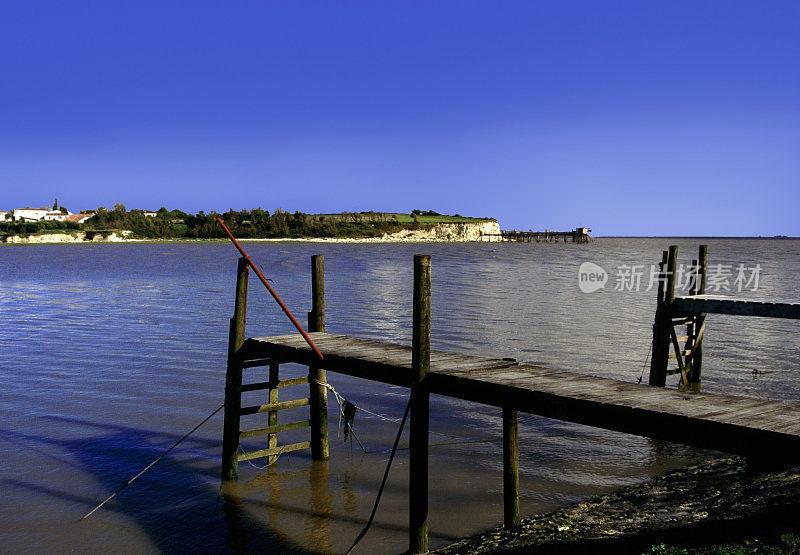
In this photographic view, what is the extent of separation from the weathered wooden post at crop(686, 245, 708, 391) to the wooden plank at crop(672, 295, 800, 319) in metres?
1.04

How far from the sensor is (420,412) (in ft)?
26.6

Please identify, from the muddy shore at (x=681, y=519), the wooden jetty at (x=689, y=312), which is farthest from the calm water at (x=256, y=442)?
the wooden jetty at (x=689, y=312)

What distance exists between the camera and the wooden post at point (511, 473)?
836 cm

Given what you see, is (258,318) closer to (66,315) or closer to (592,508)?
(66,315)

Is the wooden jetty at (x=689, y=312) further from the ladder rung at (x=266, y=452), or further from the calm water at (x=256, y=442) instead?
the ladder rung at (x=266, y=452)

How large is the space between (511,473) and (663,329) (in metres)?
9.40

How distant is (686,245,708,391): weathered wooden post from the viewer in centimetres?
1745

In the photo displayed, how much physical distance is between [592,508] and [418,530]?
94.5 inches

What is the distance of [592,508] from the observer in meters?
8.78

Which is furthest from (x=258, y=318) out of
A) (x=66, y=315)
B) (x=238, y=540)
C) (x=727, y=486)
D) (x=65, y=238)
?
(x=65, y=238)

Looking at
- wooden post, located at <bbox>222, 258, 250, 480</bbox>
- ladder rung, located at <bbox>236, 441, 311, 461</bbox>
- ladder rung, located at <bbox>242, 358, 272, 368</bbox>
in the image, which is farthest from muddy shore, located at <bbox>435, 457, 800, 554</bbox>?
ladder rung, located at <bbox>242, 358, 272, 368</bbox>

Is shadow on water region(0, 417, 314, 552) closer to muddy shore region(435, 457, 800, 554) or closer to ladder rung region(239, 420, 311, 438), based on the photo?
ladder rung region(239, 420, 311, 438)

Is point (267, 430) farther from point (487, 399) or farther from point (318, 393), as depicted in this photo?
point (487, 399)

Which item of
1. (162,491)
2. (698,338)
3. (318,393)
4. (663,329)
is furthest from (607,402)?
(698,338)
